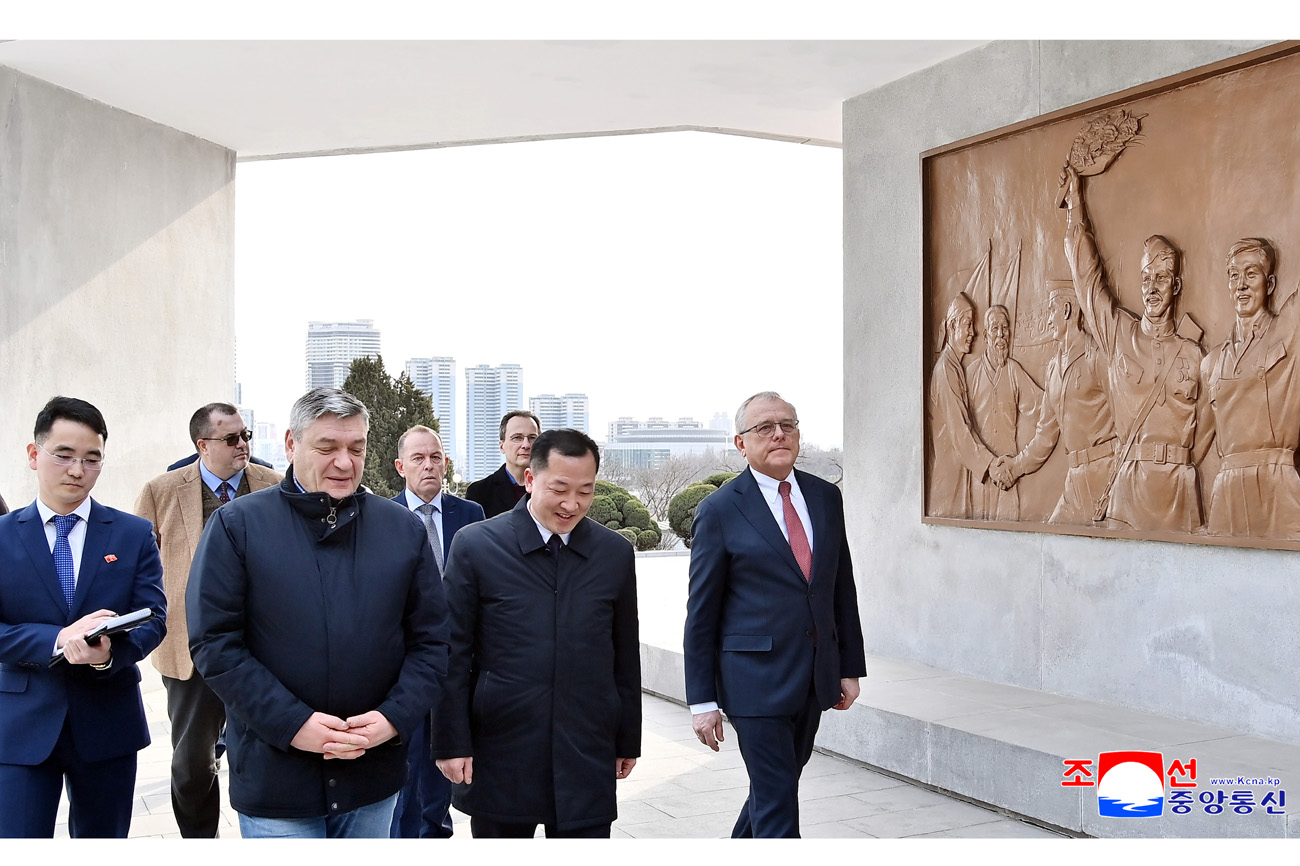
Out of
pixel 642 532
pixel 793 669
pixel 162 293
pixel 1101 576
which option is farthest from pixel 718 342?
pixel 793 669

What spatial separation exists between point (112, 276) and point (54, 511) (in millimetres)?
5169

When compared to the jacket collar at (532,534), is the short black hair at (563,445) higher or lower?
higher

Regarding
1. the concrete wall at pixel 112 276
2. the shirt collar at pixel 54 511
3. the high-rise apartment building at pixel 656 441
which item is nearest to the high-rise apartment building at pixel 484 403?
the high-rise apartment building at pixel 656 441

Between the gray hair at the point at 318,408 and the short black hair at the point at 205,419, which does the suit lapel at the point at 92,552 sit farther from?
the short black hair at the point at 205,419

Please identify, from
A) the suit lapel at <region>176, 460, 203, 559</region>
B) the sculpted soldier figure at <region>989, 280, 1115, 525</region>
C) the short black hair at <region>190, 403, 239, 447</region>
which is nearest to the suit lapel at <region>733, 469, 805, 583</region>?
the short black hair at <region>190, 403, 239, 447</region>

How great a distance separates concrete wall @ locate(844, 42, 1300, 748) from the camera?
5.37 m

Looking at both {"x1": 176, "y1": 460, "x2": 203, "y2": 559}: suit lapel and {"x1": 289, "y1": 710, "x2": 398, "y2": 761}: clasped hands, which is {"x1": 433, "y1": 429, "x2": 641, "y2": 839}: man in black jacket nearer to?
{"x1": 289, "y1": 710, "x2": 398, "y2": 761}: clasped hands

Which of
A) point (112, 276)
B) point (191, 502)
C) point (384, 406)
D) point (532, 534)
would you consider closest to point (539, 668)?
point (532, 534)

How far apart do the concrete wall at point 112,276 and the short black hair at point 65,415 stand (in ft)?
13.5

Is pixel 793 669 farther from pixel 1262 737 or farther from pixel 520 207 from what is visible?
pixel 520 207

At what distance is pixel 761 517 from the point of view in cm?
412

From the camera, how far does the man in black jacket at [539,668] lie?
3221 mm

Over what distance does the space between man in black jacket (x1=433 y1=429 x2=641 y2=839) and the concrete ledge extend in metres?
2.48

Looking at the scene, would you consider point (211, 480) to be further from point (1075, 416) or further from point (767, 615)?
point (1075, 416)
